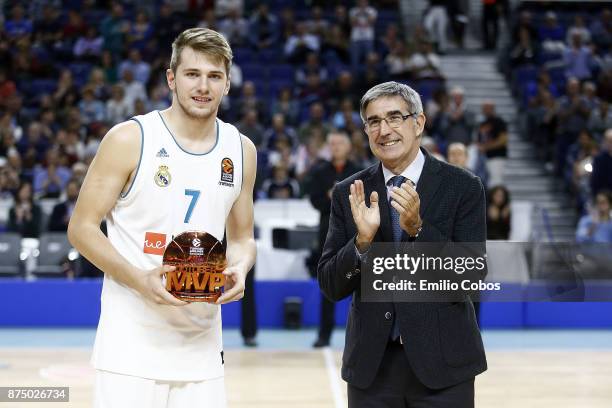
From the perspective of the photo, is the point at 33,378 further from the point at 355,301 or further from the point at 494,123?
the point at 494,123

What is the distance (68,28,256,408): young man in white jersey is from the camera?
9.77ft

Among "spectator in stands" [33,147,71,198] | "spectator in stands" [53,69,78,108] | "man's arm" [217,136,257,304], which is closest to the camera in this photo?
"man's arm" [217,136,257,304]

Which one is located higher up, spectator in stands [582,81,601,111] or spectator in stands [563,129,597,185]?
spectator in stands [582,81,601,111]

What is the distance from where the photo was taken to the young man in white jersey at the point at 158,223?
2977mm

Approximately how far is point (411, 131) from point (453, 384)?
795 millimetres

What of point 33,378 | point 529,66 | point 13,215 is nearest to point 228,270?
point 33,378

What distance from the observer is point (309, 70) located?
47.3ft

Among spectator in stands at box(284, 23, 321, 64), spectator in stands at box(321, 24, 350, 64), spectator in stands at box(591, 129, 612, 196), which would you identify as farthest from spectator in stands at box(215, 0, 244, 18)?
spectator in stands at box(591, 129, 612, 196)

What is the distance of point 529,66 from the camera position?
1561 cm

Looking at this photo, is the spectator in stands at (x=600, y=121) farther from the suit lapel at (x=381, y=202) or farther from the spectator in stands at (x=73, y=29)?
the suit lapel at (x=381, y=202)

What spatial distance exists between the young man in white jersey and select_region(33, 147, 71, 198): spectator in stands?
8.94 meters

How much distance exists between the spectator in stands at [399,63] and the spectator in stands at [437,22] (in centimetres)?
173

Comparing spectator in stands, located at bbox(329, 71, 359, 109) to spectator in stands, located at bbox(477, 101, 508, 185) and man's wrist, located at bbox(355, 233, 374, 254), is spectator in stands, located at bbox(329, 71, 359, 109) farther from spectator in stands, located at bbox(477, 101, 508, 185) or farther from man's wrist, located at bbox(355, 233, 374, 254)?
man's wrist, located at bbox(355, 233, 374, 254)

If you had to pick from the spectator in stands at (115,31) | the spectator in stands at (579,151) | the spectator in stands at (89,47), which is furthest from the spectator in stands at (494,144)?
the spectator in stands at (89,47)
